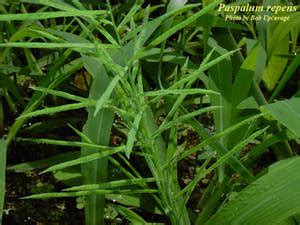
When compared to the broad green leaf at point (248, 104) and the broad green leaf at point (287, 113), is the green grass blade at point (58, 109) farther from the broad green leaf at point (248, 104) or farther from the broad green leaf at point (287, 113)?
the broad green leaf at point (248, 104)

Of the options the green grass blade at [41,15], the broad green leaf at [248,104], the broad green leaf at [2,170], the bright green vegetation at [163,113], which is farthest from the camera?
the broad green leaf at [248,104]

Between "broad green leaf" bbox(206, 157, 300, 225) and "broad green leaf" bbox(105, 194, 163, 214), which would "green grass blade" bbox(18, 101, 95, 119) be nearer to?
"broad green leaf" bbox(206, 157, 300, 225)

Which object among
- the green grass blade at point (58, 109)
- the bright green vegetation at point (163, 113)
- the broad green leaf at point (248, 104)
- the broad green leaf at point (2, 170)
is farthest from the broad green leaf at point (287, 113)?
the broad green leaf at point (2, 170)

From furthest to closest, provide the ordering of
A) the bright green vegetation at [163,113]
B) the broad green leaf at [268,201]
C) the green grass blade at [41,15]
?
the broad green leaf at [268,201] < the bright green vegetation at [163,113] < the green grass blade at [41,15]

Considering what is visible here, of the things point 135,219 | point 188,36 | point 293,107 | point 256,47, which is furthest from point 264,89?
point 135,219

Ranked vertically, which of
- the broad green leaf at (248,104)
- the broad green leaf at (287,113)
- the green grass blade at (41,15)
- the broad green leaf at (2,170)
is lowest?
the broad green leaf at (2,170)

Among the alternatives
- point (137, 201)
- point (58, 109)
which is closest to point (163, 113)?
point (137, 201)

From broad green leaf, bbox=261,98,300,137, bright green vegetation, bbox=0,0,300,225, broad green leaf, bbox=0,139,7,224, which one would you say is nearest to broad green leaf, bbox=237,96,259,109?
bright green vegetation, bbox=0,0,300,225

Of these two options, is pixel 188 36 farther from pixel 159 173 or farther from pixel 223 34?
pixel 159 173
